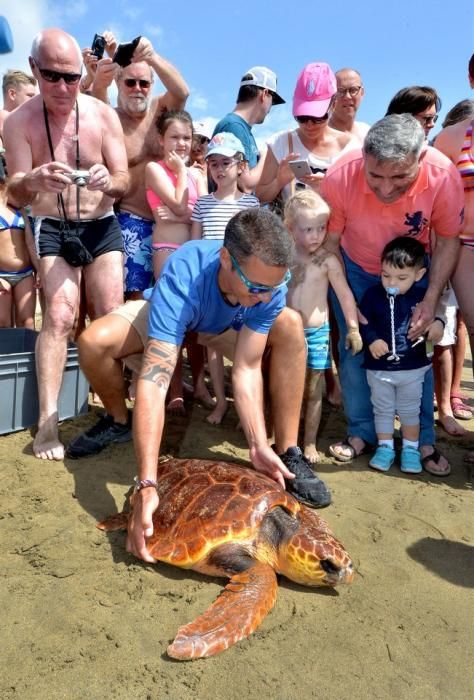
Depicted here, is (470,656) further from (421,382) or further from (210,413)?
(210,413)

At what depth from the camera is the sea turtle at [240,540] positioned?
1819 mm

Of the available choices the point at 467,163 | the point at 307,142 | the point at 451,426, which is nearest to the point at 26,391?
the point at 307,142

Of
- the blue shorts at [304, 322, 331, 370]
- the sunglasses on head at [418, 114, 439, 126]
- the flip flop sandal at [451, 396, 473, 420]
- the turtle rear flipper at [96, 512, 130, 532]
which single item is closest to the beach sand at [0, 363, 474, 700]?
the turtle rear flipper at [96, 512, 130, 532]

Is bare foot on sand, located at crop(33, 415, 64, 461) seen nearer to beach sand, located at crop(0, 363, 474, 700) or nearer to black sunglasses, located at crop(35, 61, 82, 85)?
beach sand, located at crop(0, 363, 474, 700)

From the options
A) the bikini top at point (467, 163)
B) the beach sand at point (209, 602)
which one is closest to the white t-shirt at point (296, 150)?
the bikini top at point (467, 163)

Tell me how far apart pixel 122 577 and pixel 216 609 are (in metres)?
0.40

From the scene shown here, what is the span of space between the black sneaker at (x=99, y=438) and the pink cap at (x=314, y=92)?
6.81ft

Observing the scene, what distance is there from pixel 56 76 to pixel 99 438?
1.84 m

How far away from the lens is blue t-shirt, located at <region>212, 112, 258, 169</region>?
3.46 meters

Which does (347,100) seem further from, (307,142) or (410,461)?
(410,461)

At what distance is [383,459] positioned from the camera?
2955mm

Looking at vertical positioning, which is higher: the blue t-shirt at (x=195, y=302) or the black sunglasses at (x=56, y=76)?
the black sunglasses at (x=56, y=76)

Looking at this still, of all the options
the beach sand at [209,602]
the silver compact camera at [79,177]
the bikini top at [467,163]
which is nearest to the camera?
the beach sand at [209,602]

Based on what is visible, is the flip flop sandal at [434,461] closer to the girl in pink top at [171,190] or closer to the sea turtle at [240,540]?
the sea turtle at [240,540]
